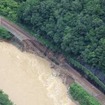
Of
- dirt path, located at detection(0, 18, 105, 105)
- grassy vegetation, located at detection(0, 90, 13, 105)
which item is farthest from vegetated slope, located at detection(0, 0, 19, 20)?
grassy vegetation, located at detection(0, 90, 13, 105)

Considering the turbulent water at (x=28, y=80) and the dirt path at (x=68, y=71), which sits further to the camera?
the dirt path at (x=68, y=71)

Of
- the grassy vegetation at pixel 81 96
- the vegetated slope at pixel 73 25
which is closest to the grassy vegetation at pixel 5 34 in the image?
the vegetated slope at pixel 73 25

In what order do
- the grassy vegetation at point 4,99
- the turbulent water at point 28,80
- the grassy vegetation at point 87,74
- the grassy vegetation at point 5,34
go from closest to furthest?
the grassy vegetation at point 4,99, the turbulent water at point 28,80, the grassy vegetation at point 87,74, the grassy vegetation at point 5,34

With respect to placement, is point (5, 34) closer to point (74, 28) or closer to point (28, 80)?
point (28, 80)

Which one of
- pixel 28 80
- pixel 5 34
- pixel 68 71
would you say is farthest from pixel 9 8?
pixel 68 71

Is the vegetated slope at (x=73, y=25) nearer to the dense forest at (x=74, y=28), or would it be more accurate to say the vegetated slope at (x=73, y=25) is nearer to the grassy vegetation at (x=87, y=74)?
the dense forest at (x=74, y=28)

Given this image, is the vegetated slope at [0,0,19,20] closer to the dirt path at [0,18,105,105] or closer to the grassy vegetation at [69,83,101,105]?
the dirt path at [0,18,105,105]

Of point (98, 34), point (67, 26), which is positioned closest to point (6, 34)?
point (67, 26)
